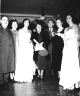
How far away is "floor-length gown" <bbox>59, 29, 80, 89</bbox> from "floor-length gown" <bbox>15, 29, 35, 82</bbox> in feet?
3.95

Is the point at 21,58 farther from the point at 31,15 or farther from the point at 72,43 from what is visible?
the point at 31,15

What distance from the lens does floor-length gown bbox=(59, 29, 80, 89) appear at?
3.04m

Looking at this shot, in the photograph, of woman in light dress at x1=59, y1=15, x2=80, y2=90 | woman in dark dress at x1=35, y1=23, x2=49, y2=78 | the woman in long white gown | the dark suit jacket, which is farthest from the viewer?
woman in dark dress at x1=35, y1=23, x2=49, y2=78

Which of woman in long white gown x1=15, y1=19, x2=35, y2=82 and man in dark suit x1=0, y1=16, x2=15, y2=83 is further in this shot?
woman in long white gown x1=15, y1=19, x2=35, y2=82

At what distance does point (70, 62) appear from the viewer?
121 inches

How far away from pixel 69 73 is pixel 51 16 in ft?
24.4

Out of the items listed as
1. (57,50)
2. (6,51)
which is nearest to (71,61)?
(57,50)

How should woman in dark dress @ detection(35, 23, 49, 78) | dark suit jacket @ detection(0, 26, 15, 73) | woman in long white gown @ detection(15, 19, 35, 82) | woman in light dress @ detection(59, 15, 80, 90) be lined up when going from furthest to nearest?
woman in dark dress @ detection(35, 23, 49, 78), woman in long white gown @ detection(15, 19, 35, 82), dark suit jacket @ detection(0, 26, 15, 73), woman in light dress @ detection(59, 15, 80, 90)

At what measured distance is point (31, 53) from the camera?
4188 mm

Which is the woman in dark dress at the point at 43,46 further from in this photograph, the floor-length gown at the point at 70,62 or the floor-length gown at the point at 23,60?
the floor-length gown at the point at 70,62

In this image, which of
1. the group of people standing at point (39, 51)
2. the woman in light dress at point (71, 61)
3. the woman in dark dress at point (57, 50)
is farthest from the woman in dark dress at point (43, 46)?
the woman in light dress at point (71, 61)

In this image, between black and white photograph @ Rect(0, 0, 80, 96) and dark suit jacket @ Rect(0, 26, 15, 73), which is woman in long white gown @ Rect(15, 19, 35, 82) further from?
dark suit jacket @ Rect(0, 26, 15, 73)

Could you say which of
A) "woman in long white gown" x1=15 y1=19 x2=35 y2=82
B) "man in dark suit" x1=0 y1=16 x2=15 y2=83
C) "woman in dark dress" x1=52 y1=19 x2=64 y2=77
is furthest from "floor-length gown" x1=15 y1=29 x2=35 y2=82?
"woman in dark dress" x1=52 y1=19 x2=64 y2=77

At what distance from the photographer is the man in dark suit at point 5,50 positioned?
3494 mm
